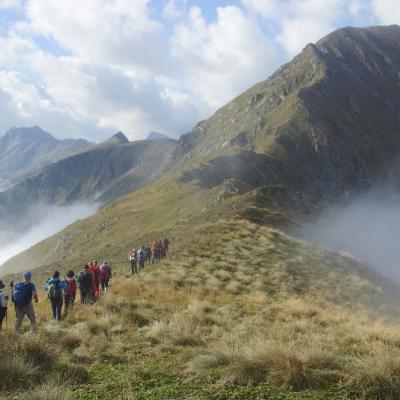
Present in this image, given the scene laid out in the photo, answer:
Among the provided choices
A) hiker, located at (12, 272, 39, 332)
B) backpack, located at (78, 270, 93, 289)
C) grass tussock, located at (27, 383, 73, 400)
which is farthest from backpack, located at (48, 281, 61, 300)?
grass tussock, located at (27, 383, 73, 400)

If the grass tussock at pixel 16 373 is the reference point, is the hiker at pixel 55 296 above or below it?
above

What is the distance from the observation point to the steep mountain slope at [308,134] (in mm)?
115675

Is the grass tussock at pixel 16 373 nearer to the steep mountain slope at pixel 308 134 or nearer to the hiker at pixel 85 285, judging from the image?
the hiker at pixel 85 285

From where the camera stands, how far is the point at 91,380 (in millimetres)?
9453

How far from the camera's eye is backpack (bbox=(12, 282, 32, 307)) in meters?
14.9

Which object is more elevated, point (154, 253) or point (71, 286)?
point (154, 253)

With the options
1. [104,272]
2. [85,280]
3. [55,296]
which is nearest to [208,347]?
[55,296]

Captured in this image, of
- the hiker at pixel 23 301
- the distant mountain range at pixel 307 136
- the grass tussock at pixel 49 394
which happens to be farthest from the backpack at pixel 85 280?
the distant mountain range at pixel 307 136

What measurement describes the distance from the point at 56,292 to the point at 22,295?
Result: 6.33 feet

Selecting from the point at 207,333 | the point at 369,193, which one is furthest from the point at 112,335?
the point at 369,193

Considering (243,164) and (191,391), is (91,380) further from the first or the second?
(243,164)

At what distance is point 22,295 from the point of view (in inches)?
590

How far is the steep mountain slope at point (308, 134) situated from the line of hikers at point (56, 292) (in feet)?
222

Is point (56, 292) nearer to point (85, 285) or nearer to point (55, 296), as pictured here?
point (55, 296)
